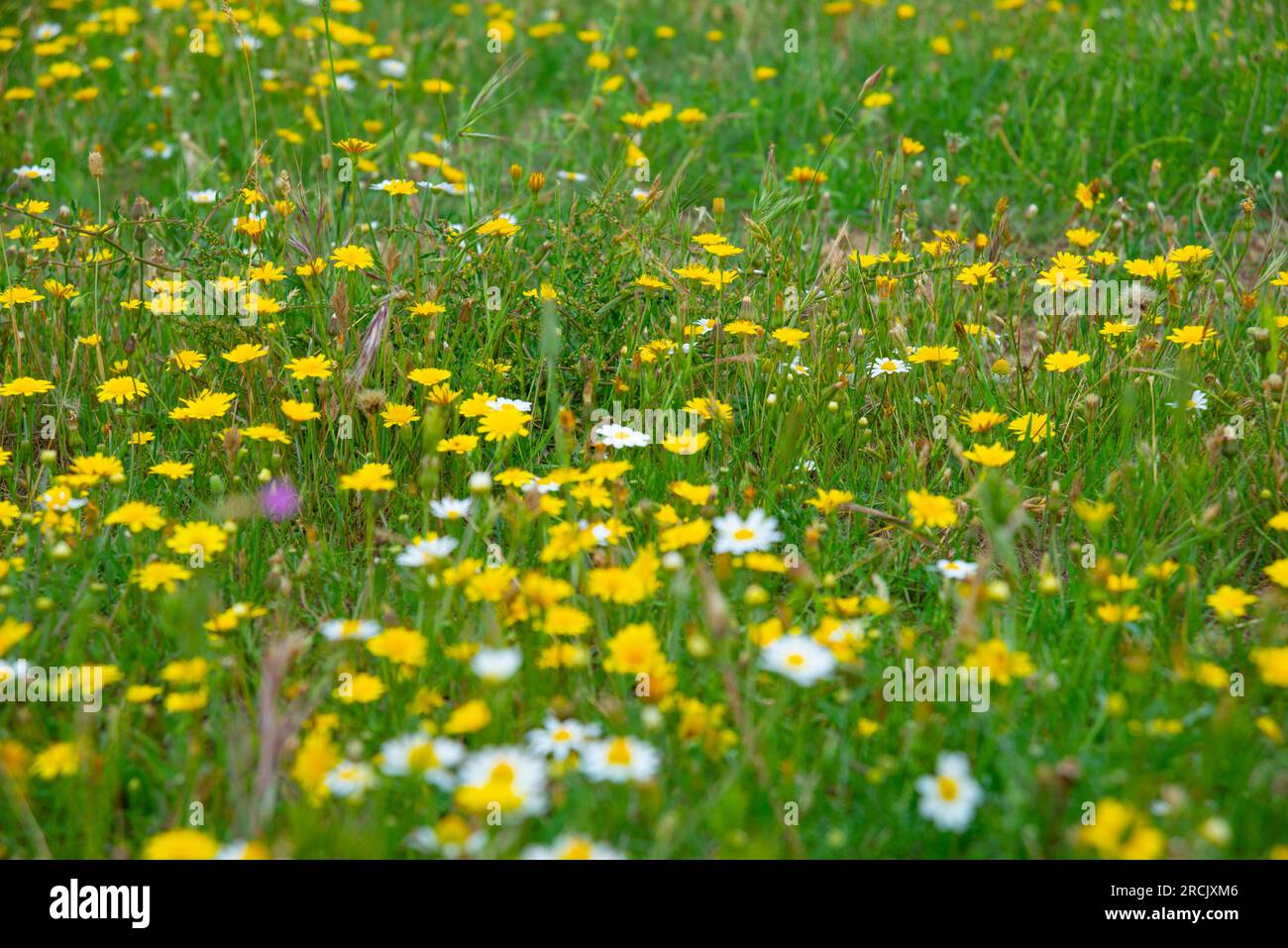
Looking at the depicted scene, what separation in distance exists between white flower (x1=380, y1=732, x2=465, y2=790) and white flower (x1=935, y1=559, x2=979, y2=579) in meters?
0.94

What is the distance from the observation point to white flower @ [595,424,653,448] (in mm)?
2453

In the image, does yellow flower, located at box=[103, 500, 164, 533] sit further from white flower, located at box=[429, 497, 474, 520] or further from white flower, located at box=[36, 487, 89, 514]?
white flower, located at box=[429, 497, 474, 520]

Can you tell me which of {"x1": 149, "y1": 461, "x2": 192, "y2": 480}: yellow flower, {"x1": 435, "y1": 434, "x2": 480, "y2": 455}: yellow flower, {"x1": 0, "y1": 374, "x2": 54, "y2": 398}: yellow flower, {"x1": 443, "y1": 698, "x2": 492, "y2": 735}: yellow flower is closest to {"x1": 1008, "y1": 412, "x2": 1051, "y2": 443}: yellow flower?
{"x1": 435, "y1": 434, "x2": 480, "y2": 455}: yellow flower

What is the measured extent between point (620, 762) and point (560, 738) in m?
0.17

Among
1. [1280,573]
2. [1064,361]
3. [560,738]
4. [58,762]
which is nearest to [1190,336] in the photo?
[1064,361]

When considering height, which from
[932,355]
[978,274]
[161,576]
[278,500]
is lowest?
[278,500]

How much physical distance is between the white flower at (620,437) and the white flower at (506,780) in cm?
90

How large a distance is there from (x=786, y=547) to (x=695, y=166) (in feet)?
8.24

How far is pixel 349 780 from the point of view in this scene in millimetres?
1688

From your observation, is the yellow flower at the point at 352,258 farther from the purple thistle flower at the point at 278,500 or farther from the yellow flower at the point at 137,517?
the yellow flower at the point at 137,517

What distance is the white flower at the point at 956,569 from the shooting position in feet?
7.11

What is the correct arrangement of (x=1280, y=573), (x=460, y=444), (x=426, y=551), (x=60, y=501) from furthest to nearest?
(x=460, y=444) → (x=60, y=501) → (x=426, y=551) → (x=1280, y=573)

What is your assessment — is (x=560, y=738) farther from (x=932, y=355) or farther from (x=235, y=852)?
(x=932, y=355)
